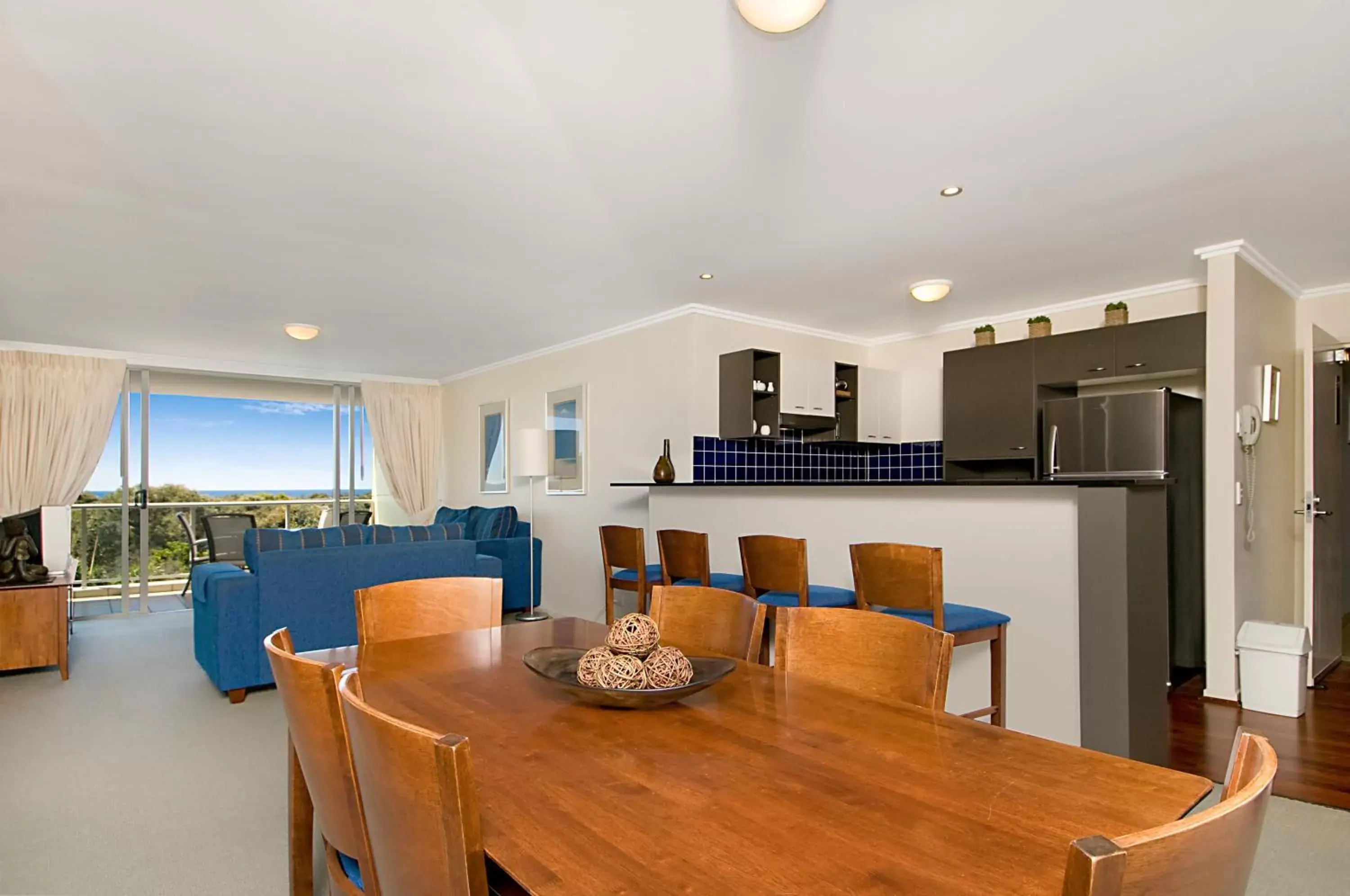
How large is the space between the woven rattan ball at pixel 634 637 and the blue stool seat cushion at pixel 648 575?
105 inches

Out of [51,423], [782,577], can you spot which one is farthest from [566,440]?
[51,423]

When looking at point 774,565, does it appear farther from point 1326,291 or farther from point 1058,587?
point 1326,291

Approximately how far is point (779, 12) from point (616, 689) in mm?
1650

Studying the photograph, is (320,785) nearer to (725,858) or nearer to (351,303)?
(725,858)

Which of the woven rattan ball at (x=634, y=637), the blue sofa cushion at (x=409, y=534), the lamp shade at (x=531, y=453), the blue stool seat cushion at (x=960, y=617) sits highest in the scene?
the lamp shade at (x=531, y=453)

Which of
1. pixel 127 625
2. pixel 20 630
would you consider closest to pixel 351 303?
pixel 20 630

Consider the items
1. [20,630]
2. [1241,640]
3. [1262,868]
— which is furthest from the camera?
[20,630]

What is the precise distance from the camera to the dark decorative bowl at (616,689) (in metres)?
1.30

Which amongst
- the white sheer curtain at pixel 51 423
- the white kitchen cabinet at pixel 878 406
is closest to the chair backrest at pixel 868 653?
the white kitchen cabinet at pixel 878 406

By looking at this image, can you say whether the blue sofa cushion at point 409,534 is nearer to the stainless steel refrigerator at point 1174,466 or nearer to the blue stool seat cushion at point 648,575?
the blue stool seat cushion at point 648,575

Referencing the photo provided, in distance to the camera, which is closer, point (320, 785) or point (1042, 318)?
point (320, 785)

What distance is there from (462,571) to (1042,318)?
13.7 ft

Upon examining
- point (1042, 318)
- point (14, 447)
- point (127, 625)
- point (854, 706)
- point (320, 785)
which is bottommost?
point (127, 625)

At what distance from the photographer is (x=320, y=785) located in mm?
1259
